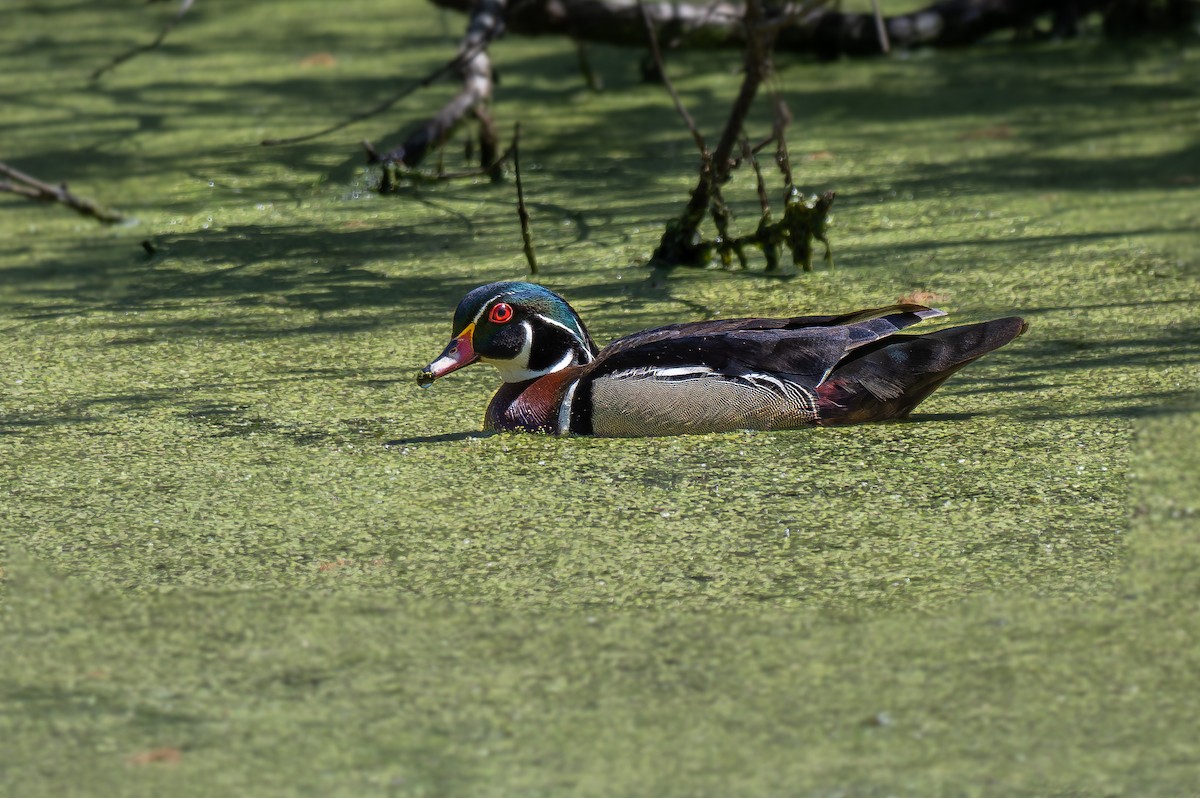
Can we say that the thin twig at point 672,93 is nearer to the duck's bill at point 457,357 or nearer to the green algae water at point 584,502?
the green algae water at point 584,502

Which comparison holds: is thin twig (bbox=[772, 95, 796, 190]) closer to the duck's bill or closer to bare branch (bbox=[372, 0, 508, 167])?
the duck's bill

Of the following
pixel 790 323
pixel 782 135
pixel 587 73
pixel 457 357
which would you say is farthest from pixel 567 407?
pixel 587 73

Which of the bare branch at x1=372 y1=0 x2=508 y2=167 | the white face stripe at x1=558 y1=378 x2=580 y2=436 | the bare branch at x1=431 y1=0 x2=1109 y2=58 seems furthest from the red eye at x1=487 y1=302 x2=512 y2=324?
the bare branch at x1=431 y1=0 x2=1109 y2=58

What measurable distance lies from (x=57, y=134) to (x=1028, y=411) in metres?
3.79

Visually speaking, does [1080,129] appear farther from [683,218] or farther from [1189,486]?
[1189,486]

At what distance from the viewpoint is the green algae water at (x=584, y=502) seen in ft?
7.30

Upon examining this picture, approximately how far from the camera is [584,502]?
117 inches

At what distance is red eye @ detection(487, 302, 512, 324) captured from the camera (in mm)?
3307

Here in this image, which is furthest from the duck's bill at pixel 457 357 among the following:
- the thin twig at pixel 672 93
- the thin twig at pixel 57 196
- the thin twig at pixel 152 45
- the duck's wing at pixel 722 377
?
the thin twig at pixel 152 45

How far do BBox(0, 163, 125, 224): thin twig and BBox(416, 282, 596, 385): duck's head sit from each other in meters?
1.75

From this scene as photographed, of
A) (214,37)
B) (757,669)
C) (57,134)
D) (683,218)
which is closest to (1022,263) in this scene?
(683,218)

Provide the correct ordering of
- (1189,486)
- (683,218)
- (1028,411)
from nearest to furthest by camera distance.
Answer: (1189,486), (1028,411), (683,218)

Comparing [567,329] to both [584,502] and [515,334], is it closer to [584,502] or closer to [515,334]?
[515,334]

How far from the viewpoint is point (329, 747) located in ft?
7.26
